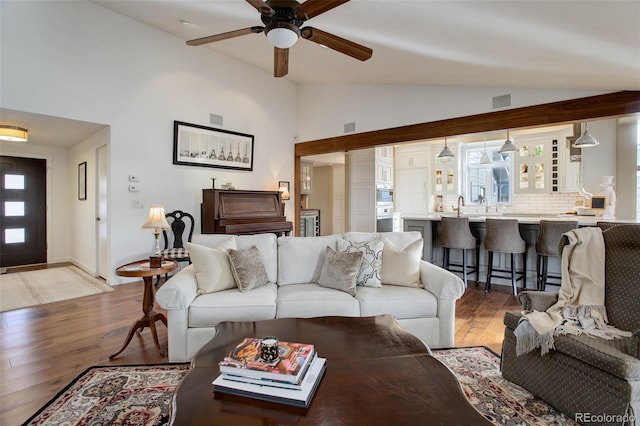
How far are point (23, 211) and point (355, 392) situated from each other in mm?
7264

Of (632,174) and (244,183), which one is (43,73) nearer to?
(244,183)

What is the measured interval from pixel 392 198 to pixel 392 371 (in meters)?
6.78

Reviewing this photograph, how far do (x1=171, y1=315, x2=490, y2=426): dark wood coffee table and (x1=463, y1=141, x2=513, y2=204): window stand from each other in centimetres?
678

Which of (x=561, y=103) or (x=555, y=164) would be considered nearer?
(x=561, y=103)

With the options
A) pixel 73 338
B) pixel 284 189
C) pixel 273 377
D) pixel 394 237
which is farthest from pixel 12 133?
pixel 273 377

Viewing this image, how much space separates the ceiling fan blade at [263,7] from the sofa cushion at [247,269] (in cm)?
182

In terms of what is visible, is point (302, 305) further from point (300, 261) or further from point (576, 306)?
point (576, 306)

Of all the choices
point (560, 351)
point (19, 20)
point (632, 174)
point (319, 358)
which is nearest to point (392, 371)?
point (319, 358)

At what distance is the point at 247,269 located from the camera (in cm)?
263

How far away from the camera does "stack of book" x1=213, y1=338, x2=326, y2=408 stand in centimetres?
121

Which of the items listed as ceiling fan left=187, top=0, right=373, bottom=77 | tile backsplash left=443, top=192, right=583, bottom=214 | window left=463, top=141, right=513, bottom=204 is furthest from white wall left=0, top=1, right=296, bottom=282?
tile backsplash left=443, top=192, right=583, bottom=214

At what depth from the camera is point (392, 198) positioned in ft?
26.0

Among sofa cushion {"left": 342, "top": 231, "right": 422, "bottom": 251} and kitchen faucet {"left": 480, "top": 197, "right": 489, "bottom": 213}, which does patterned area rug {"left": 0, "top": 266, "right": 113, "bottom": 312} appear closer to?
sofa cushion {"left": 342, "top": 231, "right": 422, "bottom": 251}

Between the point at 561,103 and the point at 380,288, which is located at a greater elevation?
the point at 561,103
